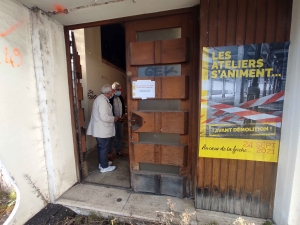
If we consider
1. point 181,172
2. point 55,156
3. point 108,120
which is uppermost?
point 108,120

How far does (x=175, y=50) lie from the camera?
6.62 feet

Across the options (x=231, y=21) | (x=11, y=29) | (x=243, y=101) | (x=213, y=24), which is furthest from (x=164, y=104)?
(x=11, y=29)

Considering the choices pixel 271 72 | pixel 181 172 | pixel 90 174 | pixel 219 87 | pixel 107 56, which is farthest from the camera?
pixel 107 56

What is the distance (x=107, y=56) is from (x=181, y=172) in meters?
4.38

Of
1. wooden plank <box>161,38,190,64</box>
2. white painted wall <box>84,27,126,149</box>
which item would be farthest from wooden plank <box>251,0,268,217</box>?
white painted wall <box>84,27,126,149</box>

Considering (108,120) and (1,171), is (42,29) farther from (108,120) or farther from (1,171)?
(1,171)

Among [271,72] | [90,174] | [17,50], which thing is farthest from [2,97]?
[271,72]

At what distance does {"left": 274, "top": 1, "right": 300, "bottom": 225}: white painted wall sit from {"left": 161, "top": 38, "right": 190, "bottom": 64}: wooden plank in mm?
1076

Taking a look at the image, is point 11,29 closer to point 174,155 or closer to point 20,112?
point 20,112

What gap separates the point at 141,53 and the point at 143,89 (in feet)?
1.63

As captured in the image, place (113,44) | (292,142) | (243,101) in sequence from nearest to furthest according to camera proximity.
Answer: (292,142), (243,101), (113,44)

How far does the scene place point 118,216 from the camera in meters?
2.02

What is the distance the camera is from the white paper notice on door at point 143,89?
7.07ft

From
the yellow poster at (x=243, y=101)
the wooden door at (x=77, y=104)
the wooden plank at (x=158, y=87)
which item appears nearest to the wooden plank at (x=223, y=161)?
the yellow poster at (x=243, y=101)
